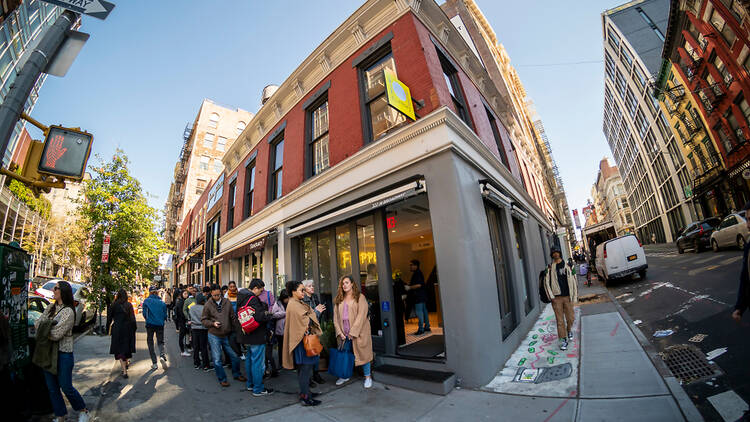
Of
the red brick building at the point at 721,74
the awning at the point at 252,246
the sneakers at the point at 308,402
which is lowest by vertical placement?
the sneakers at the point at 308,402

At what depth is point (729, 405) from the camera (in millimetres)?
3062

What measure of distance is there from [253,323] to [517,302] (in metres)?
6.40

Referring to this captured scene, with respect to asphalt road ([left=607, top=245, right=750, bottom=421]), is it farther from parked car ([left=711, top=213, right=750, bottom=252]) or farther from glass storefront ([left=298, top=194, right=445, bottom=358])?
glass storefront ([left=298, top=194, right=445, bottom=358])

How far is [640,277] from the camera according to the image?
1338 cm

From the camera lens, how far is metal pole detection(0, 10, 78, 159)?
2.97 metres

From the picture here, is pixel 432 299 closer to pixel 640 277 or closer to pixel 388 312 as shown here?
pixel 388 312

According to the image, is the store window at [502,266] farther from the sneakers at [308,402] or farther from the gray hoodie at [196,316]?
the gray hoodie at [196,316]

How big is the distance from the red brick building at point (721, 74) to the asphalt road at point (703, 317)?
18.2m

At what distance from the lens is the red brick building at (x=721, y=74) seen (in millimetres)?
19297

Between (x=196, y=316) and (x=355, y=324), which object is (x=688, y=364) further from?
(x=196, y=316)

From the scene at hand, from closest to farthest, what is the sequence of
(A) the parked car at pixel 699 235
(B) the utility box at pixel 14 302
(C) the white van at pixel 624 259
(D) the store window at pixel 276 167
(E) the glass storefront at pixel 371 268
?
(B) the utility box at pixel 14 302, (E) the glass storefront at pixel 371 268, (D) the store window at pixel 276 167, (C) the white van at pixel 624 259, (A) the parked car at pixel 699 235

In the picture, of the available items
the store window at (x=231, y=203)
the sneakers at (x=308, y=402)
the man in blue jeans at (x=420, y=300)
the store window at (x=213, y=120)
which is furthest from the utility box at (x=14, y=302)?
the store window at (x=213, y=120)

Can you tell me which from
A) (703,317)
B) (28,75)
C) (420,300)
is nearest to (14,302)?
(28,75)

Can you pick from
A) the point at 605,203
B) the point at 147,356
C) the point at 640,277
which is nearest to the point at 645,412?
the point at 147,356
